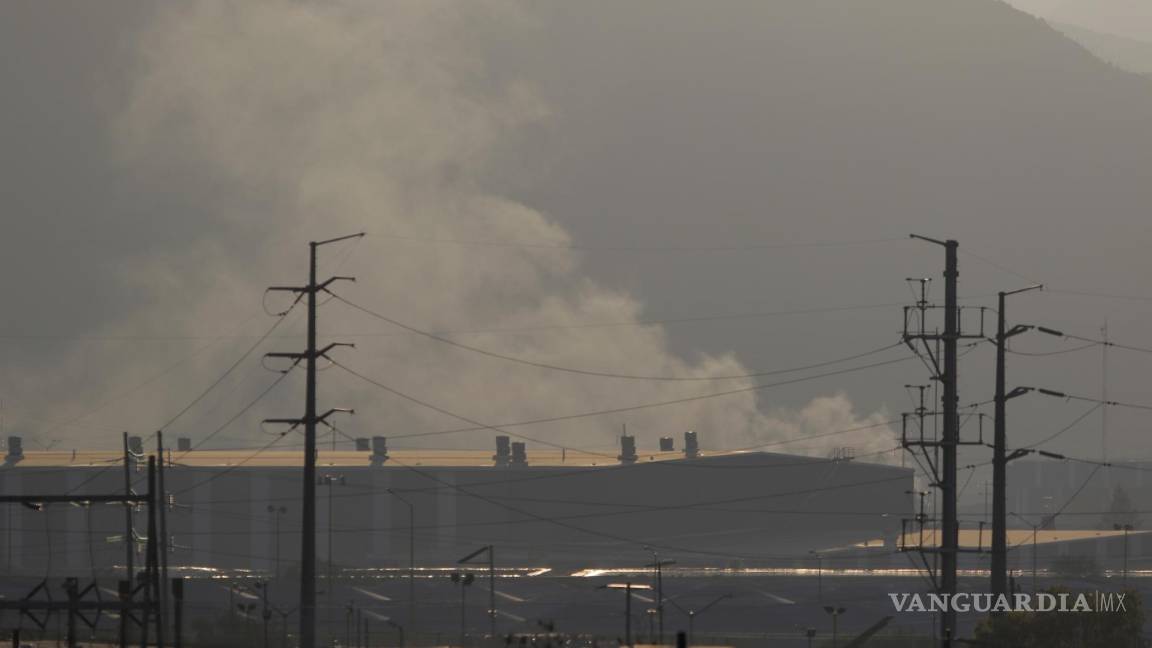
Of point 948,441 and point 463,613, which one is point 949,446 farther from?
point 463,613

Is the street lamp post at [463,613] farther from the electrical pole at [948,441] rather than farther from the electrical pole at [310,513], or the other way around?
the electrical pole at [948,441]

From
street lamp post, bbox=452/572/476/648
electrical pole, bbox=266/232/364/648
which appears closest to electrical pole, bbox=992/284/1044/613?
electrical pole, bbox=266/232/364/648

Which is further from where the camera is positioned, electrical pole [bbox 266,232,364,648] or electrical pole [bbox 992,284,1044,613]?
electrical pole [bbox 266,232,364,648]

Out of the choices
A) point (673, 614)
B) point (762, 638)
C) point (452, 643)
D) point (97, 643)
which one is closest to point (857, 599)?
point (673, 614)

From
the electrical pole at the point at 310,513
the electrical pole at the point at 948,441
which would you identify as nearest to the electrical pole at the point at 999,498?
the electrical pole at the point at 948,441

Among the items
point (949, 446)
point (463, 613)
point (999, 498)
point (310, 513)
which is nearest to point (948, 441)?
point (949, 446)

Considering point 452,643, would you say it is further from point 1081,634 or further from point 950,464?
point 950,464

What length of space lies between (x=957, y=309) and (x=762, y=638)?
4619 centimetres

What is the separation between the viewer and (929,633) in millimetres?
114375

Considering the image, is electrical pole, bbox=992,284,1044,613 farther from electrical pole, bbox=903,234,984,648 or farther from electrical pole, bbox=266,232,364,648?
electrical pole, bbox=266,232,364,648

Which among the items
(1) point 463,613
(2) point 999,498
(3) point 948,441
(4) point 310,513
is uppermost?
(3) point 948,441

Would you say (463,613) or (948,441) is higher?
(948,441)

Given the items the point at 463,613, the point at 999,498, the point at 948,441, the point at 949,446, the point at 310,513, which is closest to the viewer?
the point at 948,441

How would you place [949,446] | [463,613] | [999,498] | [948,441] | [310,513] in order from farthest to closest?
[463,613] → [310,513] → [999,498] → [949,446] → [948,441]
